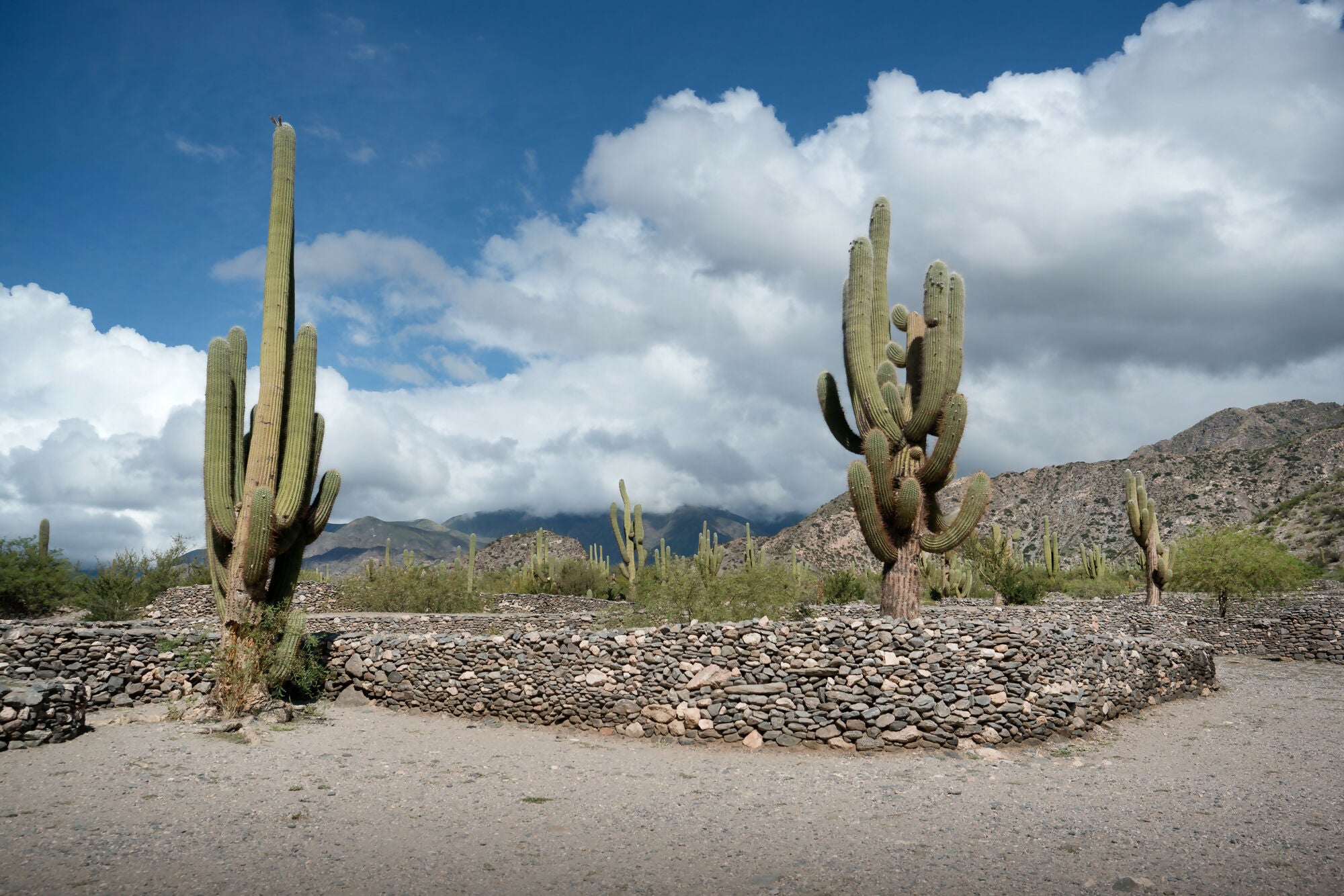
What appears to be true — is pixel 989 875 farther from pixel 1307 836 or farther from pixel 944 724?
pixel 944 724

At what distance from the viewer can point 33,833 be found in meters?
5.14

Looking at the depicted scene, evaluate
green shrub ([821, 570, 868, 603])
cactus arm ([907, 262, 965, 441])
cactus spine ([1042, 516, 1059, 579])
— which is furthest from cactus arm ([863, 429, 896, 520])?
cactus spine ([1042, 516, 1059, 579])

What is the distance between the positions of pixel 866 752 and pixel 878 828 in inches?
105

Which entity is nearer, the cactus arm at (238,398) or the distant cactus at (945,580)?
the cactus arm at (238,398)

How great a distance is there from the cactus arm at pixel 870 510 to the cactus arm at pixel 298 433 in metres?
7.38

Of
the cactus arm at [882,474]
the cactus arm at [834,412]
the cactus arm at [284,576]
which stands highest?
the cactus arm at [834,412]

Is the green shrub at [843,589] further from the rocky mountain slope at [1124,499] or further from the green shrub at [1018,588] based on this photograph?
the rocky mountain slope at [1124,499]

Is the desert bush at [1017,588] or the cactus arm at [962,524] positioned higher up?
the cactus arm at [962,524]

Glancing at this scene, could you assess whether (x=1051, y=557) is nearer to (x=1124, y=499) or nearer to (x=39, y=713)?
(x=1124, y=499)

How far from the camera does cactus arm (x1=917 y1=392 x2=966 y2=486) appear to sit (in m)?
10.2

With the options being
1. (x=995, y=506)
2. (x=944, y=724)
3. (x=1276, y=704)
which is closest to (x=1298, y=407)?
(x=995, y=506)

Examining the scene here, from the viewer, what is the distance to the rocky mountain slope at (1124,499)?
44.6m

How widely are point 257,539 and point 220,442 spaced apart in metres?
1.42

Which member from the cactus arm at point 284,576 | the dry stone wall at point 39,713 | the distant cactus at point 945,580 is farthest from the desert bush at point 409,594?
the distant cactus at point 945,580
